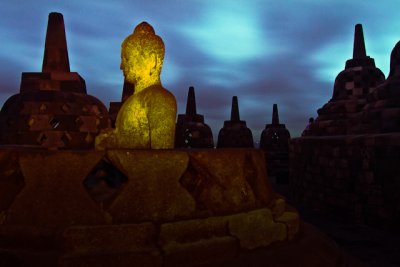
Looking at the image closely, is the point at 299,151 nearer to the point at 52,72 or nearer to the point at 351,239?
the point at 351,239

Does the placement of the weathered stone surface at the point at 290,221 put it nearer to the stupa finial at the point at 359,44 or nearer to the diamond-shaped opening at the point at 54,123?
the diamond-shaped opening at the point at 54,123

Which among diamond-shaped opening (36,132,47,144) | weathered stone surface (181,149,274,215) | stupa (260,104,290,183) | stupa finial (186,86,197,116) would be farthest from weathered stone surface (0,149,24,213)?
stupa (260,104,290,183)

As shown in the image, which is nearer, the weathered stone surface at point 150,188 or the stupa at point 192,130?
the weathered stone surface at point 150,188

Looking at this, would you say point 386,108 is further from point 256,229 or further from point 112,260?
point 112,260

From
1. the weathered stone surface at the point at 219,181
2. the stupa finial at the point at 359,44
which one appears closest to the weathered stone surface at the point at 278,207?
the weathered stone surface at the point at 219,181

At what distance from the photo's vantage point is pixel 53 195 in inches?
86.0

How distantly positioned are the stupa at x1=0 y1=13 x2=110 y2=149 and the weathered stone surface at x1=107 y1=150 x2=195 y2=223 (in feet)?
19.0

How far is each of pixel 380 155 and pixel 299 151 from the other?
3.33 metres

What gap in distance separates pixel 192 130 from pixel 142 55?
15554mm

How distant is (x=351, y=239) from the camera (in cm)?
510

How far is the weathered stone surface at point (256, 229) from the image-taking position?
8.25ft

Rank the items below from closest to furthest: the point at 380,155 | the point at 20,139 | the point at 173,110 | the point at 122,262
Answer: the point at 122,262 < the point at 173,110 < the point at 380,155 < the point at 20,139

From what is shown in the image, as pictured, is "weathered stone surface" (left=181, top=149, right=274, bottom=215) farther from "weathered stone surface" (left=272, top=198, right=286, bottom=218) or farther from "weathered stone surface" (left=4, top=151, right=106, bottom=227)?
"weathered stone surface" (left=4, top=151, right=106, bottom=227)

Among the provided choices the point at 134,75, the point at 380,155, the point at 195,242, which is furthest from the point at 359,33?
the point at 195,242
